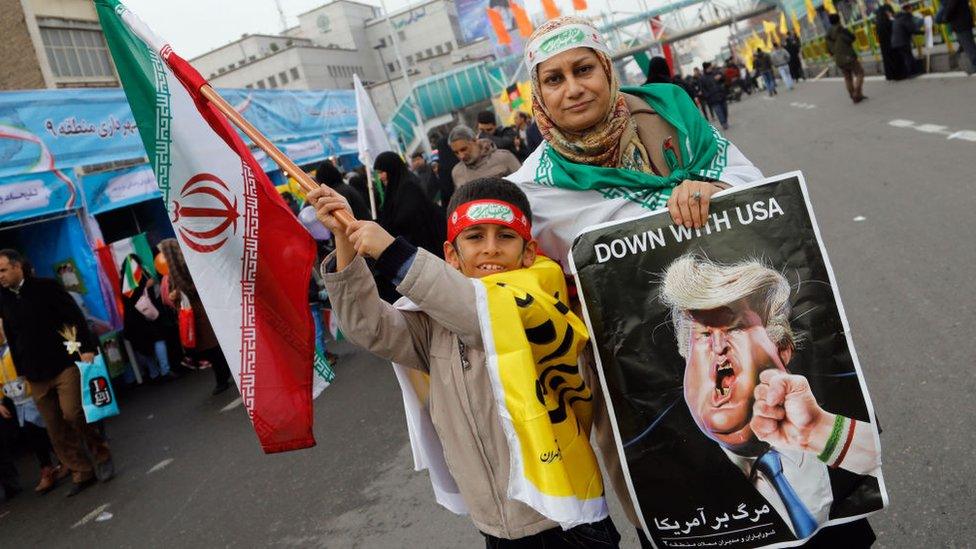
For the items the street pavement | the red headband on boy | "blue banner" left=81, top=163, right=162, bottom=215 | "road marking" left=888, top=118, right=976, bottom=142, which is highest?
"blue banner" left=81, top=163, right=162, bottom=215

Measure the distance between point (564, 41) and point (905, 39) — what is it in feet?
55.8

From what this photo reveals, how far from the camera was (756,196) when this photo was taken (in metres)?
1.91

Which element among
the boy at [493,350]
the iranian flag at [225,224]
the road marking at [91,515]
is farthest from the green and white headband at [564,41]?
the road marking at [91,515]

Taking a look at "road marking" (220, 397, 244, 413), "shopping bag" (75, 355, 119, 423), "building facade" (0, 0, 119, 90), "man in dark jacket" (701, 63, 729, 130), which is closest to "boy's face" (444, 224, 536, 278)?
"shopping bag" (75, 355, 119, 423)

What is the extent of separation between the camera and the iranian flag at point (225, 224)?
2.65 m

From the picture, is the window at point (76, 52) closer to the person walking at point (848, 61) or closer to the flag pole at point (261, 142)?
the person walking at point (848, 61)

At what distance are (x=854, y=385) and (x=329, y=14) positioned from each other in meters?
92.7

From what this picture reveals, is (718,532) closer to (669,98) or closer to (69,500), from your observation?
(669,98)

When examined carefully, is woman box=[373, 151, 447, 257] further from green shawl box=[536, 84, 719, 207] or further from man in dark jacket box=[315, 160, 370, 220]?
green shawl box=[536, 84, 719, 207]

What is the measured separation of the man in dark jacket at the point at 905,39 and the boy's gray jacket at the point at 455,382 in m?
17.0

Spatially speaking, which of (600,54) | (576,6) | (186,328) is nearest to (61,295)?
(186,328)

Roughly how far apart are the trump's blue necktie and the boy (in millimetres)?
432

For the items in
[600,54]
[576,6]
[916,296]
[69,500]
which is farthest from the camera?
[576,6]

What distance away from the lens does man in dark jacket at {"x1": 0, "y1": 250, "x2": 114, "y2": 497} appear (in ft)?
21.0
